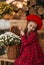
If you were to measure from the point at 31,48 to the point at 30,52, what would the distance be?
0.04 meters

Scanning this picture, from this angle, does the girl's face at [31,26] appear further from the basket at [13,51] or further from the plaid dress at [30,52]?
the basket at [13,51]

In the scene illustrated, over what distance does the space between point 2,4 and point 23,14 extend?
314mm

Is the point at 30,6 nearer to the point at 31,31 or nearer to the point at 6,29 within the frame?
the point at 6,29

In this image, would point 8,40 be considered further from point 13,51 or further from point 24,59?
point 24,59

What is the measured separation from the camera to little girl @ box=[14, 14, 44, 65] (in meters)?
1.74

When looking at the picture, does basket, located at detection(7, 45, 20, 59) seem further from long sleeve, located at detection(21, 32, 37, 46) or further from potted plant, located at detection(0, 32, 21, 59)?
long sleeve, located at detection(21, 32, 37, 46)

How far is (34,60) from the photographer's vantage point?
5.68 ft

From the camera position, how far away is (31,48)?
178cm

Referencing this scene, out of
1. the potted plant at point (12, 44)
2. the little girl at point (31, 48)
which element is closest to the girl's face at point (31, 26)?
the little girl at point (31, 48)

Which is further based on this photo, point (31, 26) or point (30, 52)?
point (31, 26)

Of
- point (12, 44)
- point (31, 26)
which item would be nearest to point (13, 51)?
point (12, 44)

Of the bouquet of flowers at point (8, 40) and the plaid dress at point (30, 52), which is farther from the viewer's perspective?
the bouquet of flowers at point (8, 40)

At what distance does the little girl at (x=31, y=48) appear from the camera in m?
1.74

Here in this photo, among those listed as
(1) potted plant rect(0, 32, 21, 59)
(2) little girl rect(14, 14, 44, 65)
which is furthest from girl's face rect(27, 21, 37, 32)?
(1) potted plant rect(0, 32, 21, 59)
